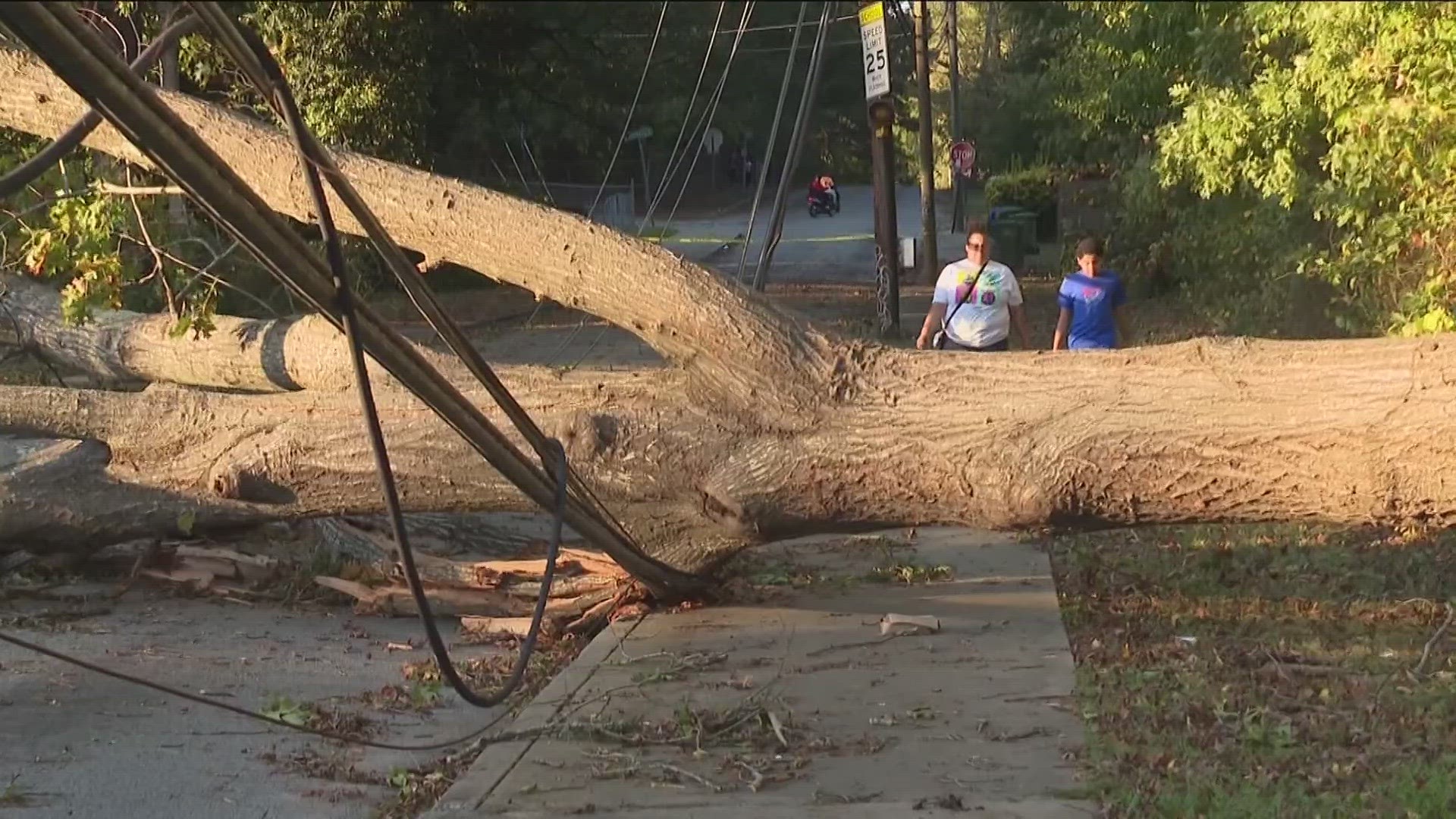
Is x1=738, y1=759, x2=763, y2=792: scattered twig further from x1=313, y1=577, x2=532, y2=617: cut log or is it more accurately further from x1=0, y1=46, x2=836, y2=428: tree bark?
x1=313, y1=577, x2=532, y2=617: cut log

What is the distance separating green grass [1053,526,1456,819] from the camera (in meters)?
5.02

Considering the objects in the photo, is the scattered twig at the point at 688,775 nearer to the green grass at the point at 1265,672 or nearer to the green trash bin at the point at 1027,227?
the green grass at the point at 1265,672

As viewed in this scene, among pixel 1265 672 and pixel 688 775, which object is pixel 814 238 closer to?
pixel 1265 672

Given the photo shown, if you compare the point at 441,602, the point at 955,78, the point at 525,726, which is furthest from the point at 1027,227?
the point at 525,726

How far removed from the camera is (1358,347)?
17.3 ft

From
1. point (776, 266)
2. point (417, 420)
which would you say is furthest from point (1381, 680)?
point (776, 266)

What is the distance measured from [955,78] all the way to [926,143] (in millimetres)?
3268

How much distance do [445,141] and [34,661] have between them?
1205 cm

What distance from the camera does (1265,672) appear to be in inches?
250

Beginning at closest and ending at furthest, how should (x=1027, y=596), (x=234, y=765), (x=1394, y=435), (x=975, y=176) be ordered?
1. (x=1394, y=435)
2. (x=234, y=765)
3. (x=1027, y=596)
4. (x=975, y=176)

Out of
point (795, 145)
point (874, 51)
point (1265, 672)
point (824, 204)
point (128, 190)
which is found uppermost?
point (874, 51)

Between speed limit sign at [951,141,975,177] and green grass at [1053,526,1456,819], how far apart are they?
1374 centimetres

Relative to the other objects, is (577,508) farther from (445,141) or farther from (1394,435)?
(445,141)

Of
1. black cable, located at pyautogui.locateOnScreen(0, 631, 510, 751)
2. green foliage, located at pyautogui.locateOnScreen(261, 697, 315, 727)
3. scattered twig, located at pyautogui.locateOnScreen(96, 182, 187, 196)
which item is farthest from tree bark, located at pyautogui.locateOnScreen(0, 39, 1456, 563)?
black cable, located at pyautogui.locateOnScreen(0, 631, 510, 751)
